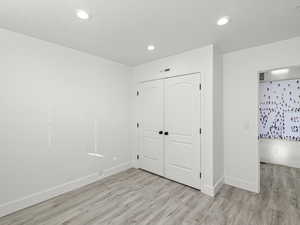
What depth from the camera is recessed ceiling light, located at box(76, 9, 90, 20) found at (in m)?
1.68

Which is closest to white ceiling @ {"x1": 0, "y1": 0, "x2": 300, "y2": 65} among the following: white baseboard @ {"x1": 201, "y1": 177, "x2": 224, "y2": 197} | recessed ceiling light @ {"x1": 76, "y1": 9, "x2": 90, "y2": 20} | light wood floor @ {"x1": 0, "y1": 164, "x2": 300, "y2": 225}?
recessed ceiling light @ {"x1": 76, "y1": 9, "x2": 90, "y2": 20}

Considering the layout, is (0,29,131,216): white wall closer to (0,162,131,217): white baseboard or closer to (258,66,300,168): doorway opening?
(0,162,131,217): white baseboard

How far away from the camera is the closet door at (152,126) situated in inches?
129

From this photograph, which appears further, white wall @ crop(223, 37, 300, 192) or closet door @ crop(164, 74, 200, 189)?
closet door @ crop(164, 74, 200, 189)

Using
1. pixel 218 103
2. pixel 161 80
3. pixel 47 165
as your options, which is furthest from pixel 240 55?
pixel 47 165

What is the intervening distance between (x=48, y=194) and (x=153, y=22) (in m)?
3.17

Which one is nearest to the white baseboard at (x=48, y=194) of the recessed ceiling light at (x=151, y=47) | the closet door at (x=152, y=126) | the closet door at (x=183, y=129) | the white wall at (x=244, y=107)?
the closet door at (x=152, y=126)

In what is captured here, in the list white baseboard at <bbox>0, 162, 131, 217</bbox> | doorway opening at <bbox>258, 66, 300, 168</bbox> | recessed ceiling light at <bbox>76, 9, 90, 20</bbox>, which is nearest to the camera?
recessed ceiling light at <bbox>76, 9, 90, 20</bbox>

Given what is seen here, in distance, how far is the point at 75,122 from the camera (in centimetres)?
277

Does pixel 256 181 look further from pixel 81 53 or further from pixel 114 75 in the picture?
pixel 81 53

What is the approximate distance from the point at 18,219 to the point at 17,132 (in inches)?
47.0

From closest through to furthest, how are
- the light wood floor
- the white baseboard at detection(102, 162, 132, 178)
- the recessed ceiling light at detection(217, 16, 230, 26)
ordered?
the recessed ceiling light at detection(217, 16, 230, 26) → the light wood floor → the white baseboard at detection(102, 162, 132, 178)

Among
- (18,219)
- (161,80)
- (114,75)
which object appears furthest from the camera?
(114,75)

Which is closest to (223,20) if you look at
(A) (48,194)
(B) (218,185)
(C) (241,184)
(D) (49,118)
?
(B) (218,185)
